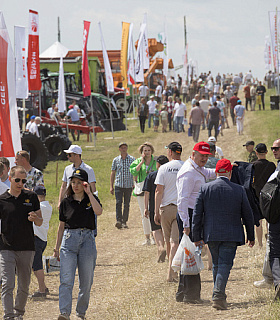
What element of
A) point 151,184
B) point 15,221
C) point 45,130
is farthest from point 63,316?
point 45,130

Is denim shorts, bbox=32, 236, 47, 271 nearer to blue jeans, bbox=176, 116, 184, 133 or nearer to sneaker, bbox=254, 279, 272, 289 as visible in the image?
sneaker, bbox=254, 279, 272, 289

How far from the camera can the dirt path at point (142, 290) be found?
6.85 metres

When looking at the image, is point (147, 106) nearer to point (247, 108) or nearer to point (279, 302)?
point (247, 108)

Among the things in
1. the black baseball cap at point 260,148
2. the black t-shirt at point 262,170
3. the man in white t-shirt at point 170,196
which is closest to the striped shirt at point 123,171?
the black t-shirt at point 262,170

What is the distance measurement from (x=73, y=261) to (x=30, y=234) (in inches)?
24.4

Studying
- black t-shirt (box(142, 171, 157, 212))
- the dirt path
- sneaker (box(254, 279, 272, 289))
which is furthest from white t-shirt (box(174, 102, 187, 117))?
sneaker (box(254, 279, 272, 289))

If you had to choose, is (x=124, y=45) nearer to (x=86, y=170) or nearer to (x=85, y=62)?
(x=85, y=62)

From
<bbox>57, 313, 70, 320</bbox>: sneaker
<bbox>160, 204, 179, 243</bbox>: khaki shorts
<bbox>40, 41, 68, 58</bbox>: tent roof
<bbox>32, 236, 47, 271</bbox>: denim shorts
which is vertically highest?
<bbox>40, 41, 68, 58</bbox>: tent roof

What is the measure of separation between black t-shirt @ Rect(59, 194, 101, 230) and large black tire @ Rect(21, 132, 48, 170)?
16.1 m

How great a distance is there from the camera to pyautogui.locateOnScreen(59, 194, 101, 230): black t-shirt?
254 inches

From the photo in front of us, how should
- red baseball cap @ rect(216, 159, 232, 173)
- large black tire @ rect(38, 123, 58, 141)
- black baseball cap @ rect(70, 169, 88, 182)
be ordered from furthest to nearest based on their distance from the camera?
1. large black tire @ rect(38, 123, 58, 141)
2. red baseball cap @ rect(216, 159, 232, 173)
3. black baseball cap @ rect(70, 169, 88, 182)

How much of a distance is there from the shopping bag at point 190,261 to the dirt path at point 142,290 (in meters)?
0.40

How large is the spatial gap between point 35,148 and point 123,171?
10406mm

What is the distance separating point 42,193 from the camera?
815cm
